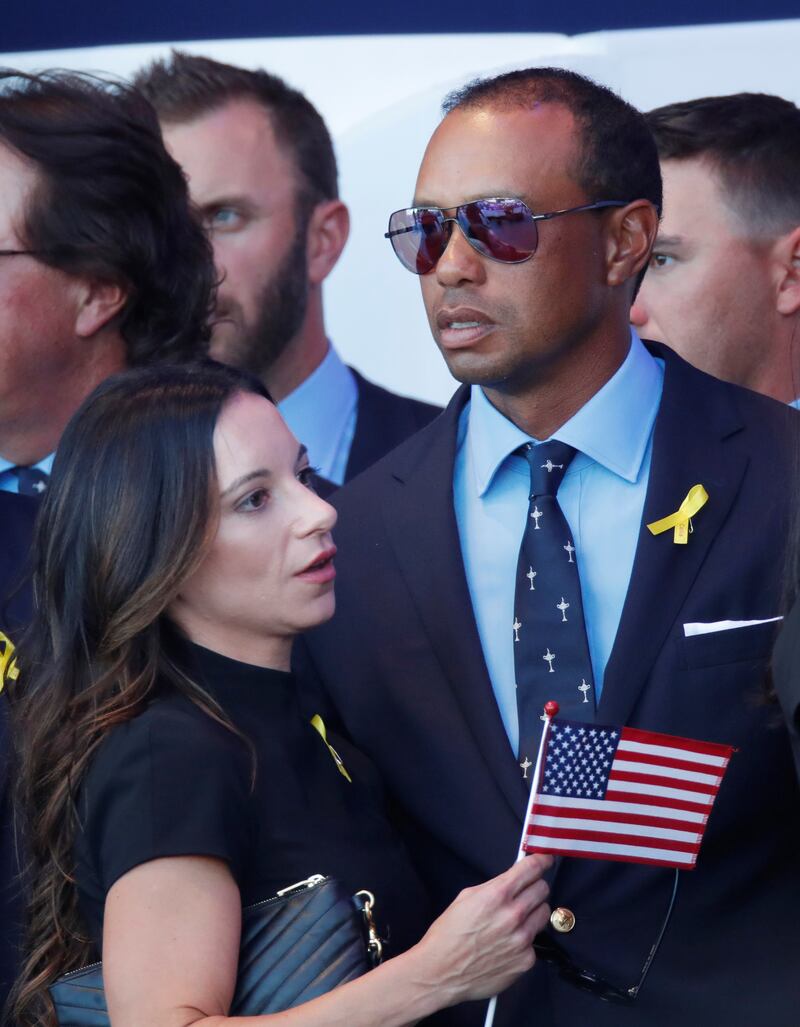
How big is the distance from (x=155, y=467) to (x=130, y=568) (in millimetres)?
168

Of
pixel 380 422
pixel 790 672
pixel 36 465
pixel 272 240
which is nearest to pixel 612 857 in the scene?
pixel 790 672

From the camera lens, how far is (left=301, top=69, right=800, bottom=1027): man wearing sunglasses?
297 centimetres

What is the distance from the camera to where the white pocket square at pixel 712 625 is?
118 inches

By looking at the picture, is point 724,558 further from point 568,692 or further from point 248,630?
point 248,630

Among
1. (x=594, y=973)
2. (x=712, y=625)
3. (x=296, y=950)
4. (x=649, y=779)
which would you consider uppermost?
(x=712, y=625)

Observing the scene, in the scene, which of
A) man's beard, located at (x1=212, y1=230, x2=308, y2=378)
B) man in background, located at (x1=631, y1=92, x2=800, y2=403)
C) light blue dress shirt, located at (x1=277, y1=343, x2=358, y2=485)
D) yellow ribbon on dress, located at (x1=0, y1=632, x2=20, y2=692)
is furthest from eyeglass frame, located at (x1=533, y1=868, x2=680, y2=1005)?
man's beard, located at (x1=212, y1=230, x2=308, y2=378)

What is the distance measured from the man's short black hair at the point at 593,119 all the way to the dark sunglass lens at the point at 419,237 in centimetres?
25

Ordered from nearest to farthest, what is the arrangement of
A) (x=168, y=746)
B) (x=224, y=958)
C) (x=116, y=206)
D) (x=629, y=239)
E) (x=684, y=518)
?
(x=224, y=958), (x=168, y=746), (x=684, y=518), (x=629, y=239), (x=116, y=206)

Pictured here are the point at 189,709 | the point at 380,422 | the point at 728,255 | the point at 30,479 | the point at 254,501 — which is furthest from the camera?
the point at 380,422

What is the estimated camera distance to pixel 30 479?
12.0 feet

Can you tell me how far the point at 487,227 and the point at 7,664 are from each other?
120 centimetres

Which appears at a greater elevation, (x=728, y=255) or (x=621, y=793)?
(x=728, y=255)

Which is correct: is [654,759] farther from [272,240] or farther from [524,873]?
[272,240]

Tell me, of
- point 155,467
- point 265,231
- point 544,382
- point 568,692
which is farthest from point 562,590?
point 265,231
